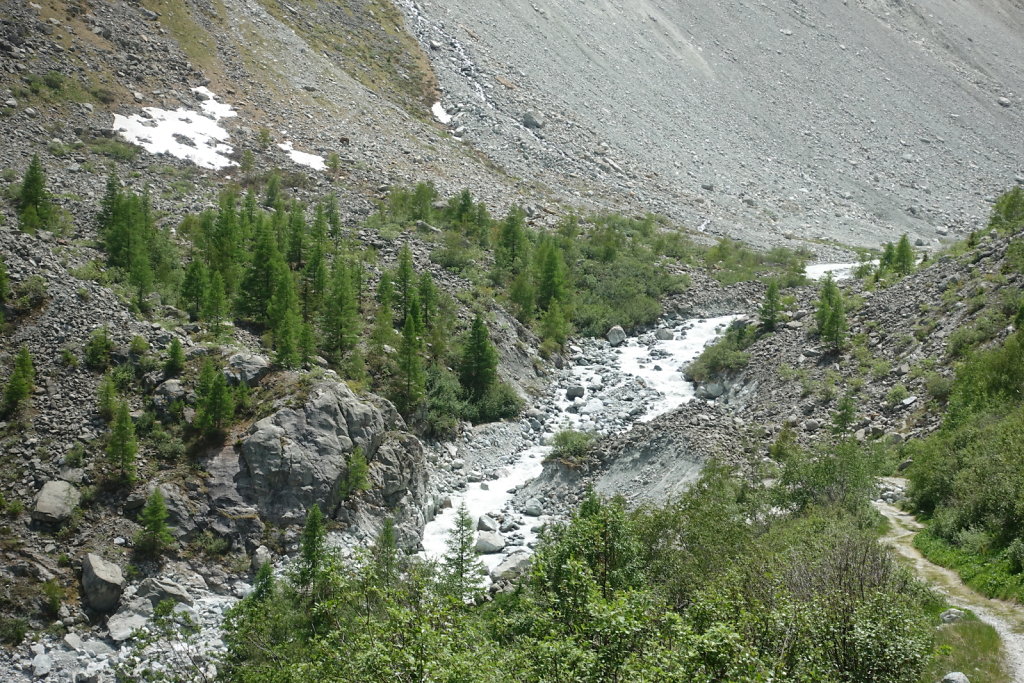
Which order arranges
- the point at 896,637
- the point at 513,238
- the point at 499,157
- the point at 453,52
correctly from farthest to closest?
the point at 453,52 → the point at 499,157 → the point at 513,238 → the point at 896,637

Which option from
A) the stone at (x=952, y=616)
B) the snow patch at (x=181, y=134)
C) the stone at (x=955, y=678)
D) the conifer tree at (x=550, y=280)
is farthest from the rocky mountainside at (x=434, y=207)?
the stone at (x=955, y=678)

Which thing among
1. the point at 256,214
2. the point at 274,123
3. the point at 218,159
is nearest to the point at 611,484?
the point at 256,214

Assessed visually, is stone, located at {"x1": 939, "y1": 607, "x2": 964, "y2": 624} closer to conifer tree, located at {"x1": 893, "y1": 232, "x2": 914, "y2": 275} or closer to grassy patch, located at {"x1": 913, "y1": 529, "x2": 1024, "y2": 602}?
grassy patch, located at {"x1": 913, "y1": 529, "x2": 1024, "y2": 602}

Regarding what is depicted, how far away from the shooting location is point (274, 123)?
2376 inches

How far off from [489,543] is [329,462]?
6080mm

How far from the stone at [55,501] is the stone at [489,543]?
495 inches

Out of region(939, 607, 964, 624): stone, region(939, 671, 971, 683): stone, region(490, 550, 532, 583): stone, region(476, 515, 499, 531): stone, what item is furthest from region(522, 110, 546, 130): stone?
region(939, 671, 971, 683): stone

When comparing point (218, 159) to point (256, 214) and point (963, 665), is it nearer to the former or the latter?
point (256, 214)

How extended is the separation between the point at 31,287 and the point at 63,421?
5.91m

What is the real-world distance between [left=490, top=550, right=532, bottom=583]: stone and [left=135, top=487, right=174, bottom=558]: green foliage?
31.8 ft

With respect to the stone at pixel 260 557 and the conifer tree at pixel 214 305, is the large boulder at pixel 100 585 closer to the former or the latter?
the stone at pixel 260 557

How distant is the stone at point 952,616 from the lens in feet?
58.7

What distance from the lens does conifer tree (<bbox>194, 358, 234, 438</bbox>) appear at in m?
29.1

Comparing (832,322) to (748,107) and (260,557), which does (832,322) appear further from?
(748,107)
